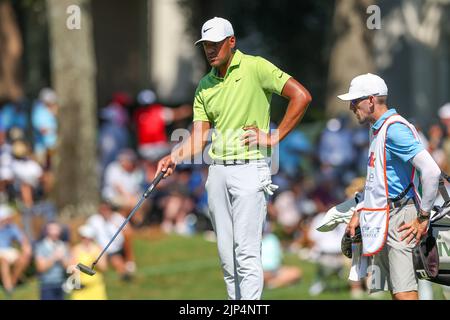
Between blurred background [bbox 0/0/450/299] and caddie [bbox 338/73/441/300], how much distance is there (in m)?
1.82

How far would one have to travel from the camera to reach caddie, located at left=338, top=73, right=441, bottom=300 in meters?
8.49

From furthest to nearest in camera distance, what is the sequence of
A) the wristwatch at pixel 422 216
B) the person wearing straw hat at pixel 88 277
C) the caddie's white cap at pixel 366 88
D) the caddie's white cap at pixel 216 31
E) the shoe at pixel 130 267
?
the shoe at pixel 130 267 → the person wearing straw hat at pixel 88 277 → the caddie's white cap at pixel 216 31 → the caddie's white cap at pixel 366 88 → the wristwatch at pixel 422 216

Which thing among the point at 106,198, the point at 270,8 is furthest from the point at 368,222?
the point at 270,8

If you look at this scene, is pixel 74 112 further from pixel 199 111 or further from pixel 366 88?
pixel 366 88

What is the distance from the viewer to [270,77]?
29.2 ft

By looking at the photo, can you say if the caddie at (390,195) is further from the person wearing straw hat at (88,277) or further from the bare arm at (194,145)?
the person wearing straw hat at (88,277)

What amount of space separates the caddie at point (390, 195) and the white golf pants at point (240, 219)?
76 cm

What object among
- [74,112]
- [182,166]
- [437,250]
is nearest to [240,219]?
[437,250]

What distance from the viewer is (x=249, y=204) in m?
8.88

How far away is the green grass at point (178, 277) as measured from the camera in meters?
15.7

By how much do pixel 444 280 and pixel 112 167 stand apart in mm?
12368

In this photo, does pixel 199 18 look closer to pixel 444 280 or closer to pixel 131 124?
A: pixel 131 124

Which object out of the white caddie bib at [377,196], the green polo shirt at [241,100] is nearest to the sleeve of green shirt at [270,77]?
the green polo shirt at [241,100]

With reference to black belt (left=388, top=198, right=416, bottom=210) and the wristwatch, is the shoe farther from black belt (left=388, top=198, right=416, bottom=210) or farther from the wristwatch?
the wristwatch
